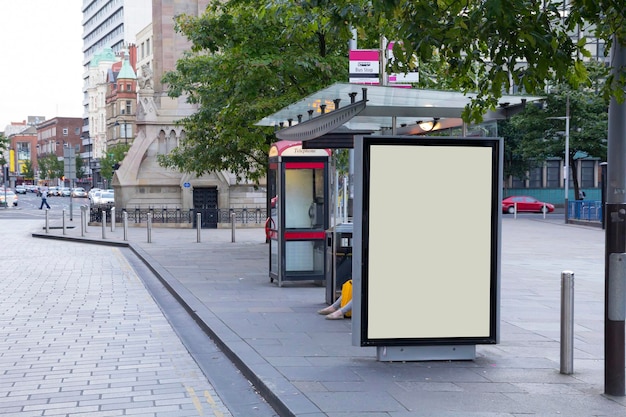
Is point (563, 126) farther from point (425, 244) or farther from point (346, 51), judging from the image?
point (425, 244)

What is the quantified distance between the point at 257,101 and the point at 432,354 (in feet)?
41.7

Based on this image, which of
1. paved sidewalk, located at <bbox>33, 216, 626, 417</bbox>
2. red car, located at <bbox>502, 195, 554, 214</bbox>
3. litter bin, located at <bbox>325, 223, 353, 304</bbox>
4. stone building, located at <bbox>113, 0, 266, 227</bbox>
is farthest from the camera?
red car, located at <bbox>502, 195, 554, 214</bbox>

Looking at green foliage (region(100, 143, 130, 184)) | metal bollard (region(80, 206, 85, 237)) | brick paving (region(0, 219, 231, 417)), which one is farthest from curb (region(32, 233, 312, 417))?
green foliage (region(100, 143, 130, 184))


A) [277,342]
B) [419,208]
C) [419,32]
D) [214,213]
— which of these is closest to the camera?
[419,32]

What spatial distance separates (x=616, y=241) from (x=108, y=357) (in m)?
5.53

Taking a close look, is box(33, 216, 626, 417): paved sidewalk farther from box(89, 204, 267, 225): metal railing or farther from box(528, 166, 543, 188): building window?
box(528, 166, 543, 188): building window

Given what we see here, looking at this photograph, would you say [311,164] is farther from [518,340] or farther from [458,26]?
[458,26]

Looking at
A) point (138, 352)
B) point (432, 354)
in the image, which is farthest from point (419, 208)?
point (138, 352)

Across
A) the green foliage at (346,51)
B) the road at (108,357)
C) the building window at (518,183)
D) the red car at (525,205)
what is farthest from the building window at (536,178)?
the road at (108,357)

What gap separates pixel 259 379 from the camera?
7531 mm

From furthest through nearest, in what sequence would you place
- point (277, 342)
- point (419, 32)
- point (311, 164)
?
point (311, 164), point (277, 342), point (419, 32)

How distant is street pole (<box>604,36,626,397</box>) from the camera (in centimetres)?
678

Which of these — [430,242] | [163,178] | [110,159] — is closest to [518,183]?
[163,178]

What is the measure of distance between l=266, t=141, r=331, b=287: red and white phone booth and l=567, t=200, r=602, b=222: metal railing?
30072 mm
